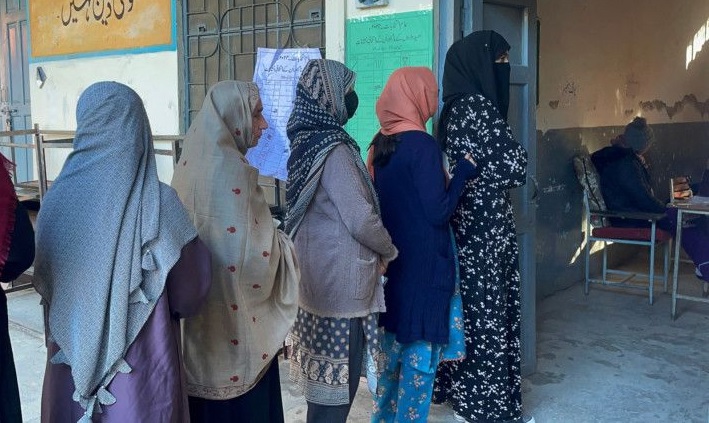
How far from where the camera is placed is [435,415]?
130 inches

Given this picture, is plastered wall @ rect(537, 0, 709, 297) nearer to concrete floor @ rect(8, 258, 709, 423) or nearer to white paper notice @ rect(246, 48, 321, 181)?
concrete floor @ rect(8, 258, 709, 423)

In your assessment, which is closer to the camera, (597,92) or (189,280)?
(189,280)

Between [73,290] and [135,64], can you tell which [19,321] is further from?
[73,290]

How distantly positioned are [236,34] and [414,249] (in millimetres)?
2186

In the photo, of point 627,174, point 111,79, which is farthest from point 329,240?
point 627,174

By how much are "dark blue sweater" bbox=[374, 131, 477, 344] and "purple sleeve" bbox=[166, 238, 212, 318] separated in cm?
101

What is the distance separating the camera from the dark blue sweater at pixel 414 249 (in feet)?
8.93

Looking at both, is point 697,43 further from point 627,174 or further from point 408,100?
point 408,100

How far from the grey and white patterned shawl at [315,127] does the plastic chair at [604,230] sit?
3.33 m

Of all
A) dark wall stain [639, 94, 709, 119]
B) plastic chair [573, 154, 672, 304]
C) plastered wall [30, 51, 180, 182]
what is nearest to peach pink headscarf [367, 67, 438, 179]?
plastered wall [30, 51, 180, 182]

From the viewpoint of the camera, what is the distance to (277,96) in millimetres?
3977

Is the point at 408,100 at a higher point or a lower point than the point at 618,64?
lower

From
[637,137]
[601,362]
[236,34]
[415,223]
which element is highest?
[236,34]

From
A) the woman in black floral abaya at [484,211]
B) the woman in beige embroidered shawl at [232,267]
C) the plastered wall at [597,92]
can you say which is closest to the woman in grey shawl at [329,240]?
the woman in beige embroidered shawl at [232,267]
